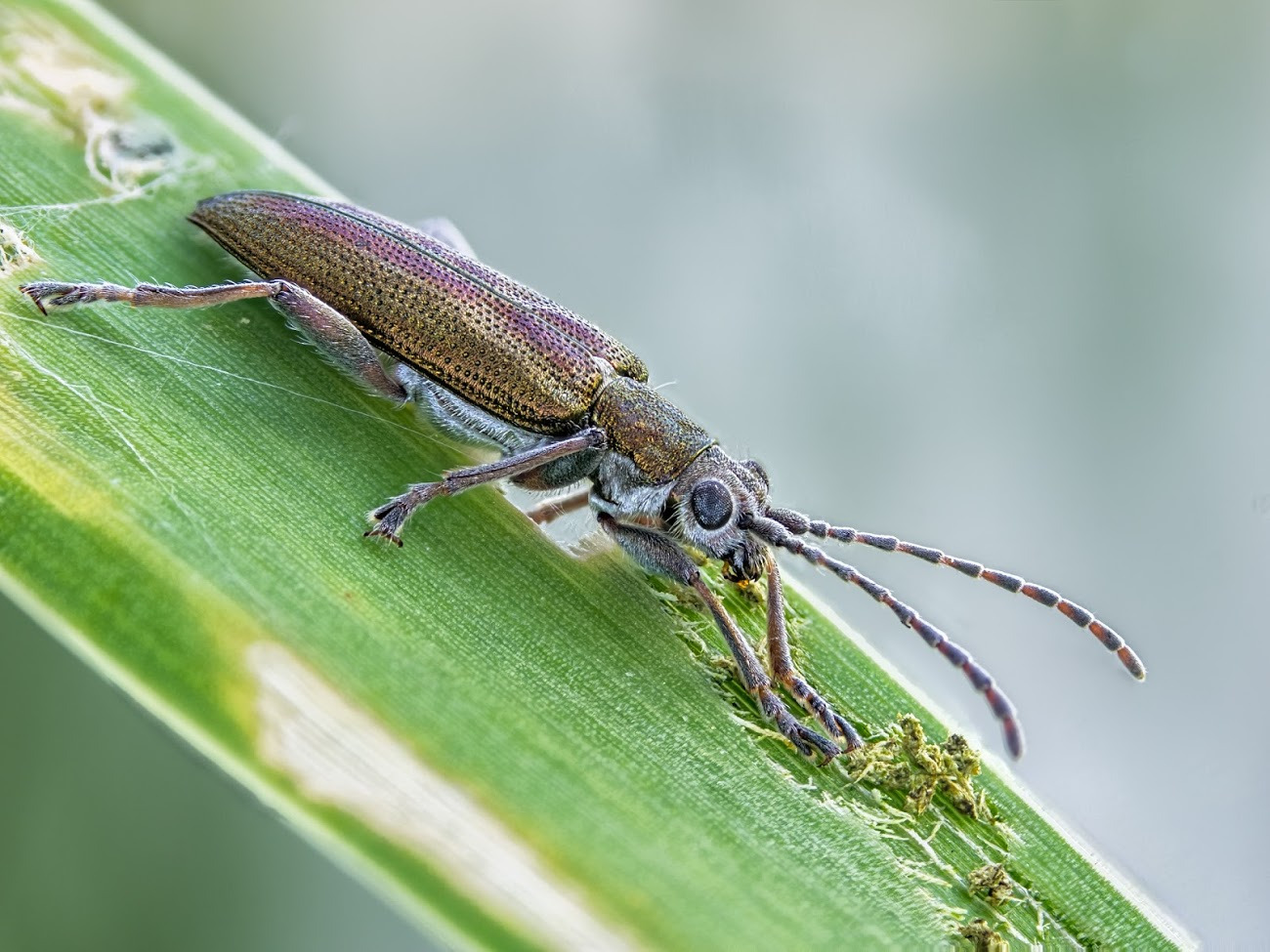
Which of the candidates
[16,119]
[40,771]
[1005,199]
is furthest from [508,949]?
[1005,199]

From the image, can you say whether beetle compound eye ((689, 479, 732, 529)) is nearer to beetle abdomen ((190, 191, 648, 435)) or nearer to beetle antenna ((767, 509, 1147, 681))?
beetle antenna ((767, 509, 1147, 681))

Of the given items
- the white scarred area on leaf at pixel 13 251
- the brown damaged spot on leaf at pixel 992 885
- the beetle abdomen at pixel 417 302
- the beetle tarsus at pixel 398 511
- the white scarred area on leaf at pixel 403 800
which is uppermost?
the beetle abdomen at pixel 417 302

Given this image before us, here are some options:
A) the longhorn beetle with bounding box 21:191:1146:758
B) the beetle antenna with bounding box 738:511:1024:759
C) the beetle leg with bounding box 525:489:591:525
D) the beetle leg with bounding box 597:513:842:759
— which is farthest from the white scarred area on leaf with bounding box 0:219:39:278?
the beetle antenna with bounding box 738:511:1024:759

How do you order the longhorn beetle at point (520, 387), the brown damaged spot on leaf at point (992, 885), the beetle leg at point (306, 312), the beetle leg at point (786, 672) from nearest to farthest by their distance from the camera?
the brown damaged spot on leaf at point (992, 885) → the beetle leg at point (786, 672) → the beetle leg at point (306, 312) → the longhorn beetle at point (520, 387)

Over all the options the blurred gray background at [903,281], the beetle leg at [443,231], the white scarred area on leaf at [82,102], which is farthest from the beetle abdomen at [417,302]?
the blurred gray background at [903,281]

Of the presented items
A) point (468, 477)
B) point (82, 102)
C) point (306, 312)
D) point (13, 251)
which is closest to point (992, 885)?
point (468, 477)

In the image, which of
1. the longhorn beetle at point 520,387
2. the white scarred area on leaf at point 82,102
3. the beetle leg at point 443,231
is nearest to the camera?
the longhorn beetle at point 520,387

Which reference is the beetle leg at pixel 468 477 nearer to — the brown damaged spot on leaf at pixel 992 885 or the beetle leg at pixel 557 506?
the beetle leg at pixel 557 506
